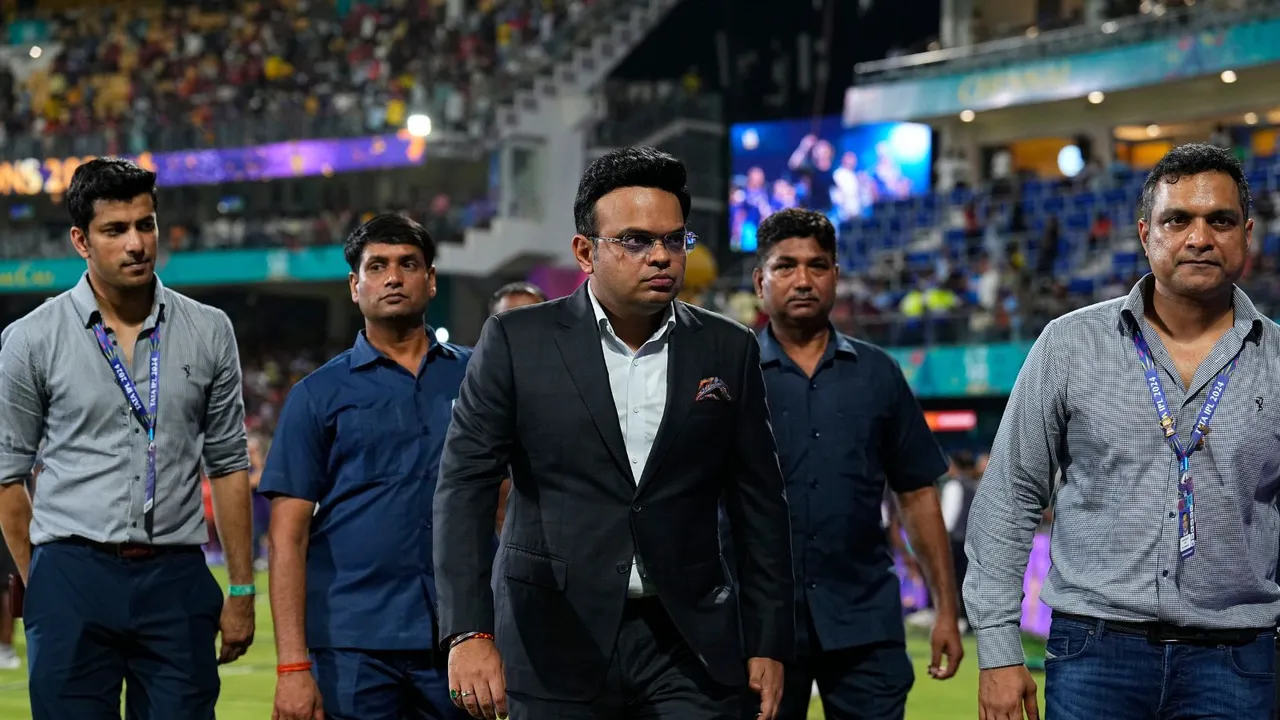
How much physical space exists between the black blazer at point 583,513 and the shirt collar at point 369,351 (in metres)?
1.38

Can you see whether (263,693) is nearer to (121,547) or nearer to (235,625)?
(235,625)

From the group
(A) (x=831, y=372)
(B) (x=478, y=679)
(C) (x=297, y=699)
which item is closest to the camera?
(B) (x=478, y=679)

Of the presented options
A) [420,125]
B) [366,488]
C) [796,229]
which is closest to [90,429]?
[366,488]

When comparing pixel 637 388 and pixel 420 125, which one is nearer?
pixel 637 388

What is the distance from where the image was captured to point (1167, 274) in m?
Answer: 4.25

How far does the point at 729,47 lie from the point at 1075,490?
35.8m

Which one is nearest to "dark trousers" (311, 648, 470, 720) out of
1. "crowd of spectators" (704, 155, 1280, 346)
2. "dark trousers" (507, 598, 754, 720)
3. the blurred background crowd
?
"dark trousers" (507, 598, 754, 720)

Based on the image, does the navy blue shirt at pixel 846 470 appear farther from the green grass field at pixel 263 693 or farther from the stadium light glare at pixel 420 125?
the stadium light glare at pixel 420 125

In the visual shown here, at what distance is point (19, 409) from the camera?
545cm

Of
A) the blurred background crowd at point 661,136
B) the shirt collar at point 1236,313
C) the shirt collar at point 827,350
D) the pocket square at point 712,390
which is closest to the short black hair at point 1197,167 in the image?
the shirt collar at point 1236,313

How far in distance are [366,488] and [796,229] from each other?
180cm

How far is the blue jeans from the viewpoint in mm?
4156

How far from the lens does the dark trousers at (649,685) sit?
4277mm

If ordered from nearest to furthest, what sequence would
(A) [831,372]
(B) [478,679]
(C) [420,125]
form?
(B) [478,679]
(A) [831,372]
(C) [420,125]
